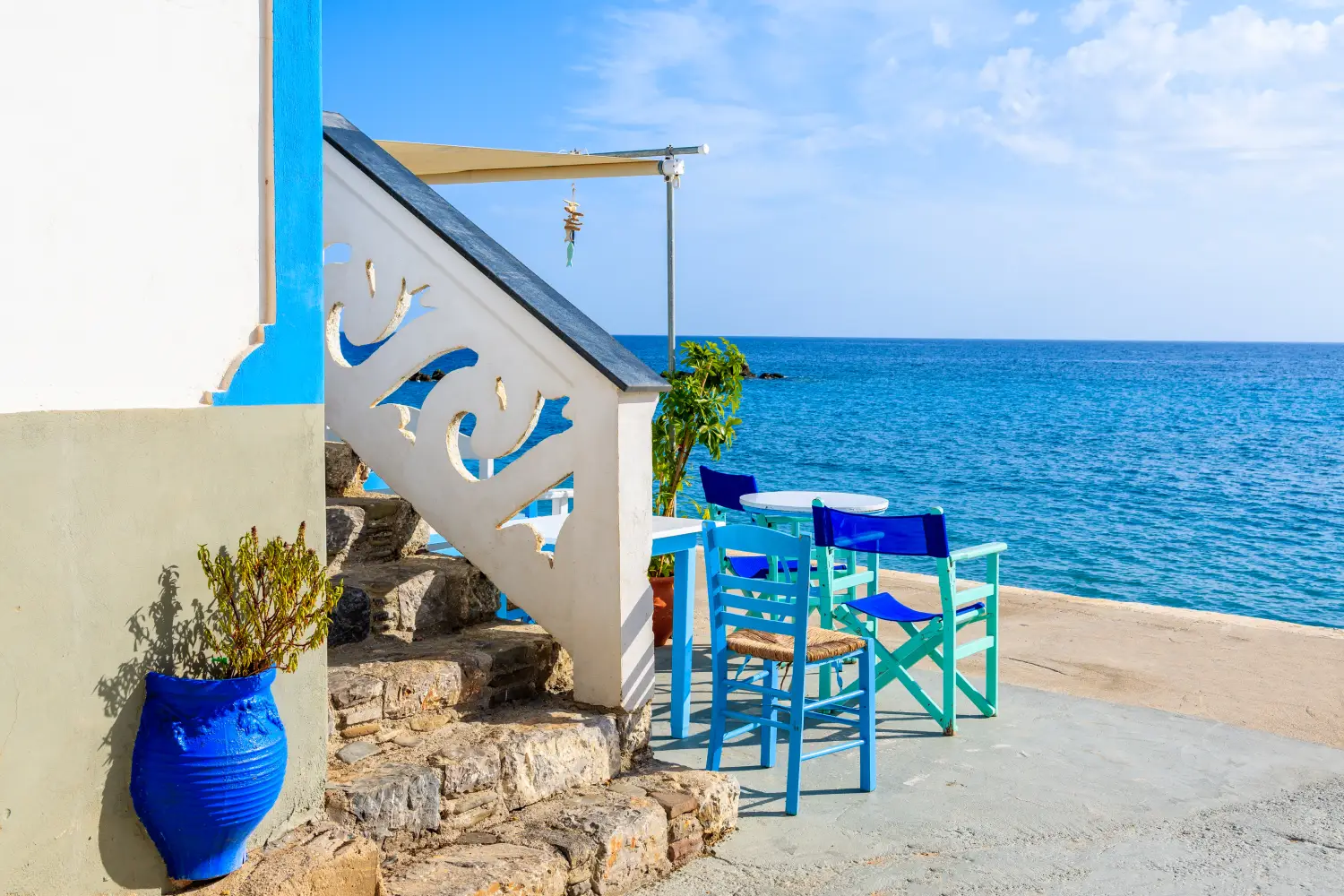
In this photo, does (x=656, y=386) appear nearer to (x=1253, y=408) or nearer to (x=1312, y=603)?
(x=1312, y=603)

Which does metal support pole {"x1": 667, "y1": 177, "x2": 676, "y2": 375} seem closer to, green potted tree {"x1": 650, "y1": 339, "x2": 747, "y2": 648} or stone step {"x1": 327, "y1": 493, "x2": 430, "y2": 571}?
green potted tree {"x1": 650, "y1": 339, "x2": 747, "y2": 648}

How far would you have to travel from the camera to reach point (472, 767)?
3.46 m

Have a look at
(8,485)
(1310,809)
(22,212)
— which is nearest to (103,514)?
(8,485)

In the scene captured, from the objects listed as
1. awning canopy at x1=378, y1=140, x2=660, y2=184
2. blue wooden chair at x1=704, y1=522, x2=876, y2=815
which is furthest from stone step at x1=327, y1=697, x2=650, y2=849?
awning canopy at x1=378, y1=140, x2=660, y2=184

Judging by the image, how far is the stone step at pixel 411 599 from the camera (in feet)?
13.6

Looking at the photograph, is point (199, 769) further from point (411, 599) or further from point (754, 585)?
→ point (754, 585)

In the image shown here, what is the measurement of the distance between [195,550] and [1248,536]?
23.8m

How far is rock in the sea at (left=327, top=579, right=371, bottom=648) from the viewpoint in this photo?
407 cm

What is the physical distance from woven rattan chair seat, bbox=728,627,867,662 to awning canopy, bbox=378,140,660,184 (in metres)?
3.69

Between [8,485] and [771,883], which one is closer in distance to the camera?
[8,485]

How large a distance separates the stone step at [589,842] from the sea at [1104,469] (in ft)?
14.0

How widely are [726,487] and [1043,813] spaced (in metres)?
2.66

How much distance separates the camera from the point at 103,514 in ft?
8.30

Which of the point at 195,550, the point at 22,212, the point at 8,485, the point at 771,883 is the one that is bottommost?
the point at 771,883
